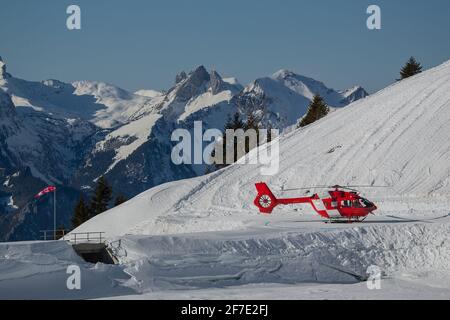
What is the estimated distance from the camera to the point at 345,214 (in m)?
43.9

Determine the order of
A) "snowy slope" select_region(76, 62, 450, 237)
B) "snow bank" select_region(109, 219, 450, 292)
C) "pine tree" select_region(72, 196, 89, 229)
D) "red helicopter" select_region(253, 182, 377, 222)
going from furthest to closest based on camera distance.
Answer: "pine tree" select_region(72, 196, 89, 229) < "snowy slope" select_region(76, 62, 450, 237) < "red helicopter" select_region(253, 182, 377, 222) < "snow bank" select_region(109, 219, 450, 292)

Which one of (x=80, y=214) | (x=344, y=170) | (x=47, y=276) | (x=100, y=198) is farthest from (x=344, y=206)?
(x=100, y=198)

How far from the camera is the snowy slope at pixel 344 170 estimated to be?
5284 cm

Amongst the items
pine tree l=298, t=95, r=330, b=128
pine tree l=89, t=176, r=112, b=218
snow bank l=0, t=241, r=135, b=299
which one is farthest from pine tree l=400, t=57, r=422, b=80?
snow bank l=0, t=241, r=135, b=299

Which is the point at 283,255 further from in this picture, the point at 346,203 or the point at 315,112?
the point at 315,112

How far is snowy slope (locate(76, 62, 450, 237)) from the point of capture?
52844 millimetres

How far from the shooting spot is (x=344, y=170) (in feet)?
192

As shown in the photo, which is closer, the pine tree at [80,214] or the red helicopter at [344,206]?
the red helicopter at [344,206]

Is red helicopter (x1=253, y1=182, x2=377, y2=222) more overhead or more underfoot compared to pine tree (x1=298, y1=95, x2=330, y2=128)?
more underfoot

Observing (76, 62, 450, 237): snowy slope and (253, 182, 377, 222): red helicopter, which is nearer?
(253, 182, 377, 222): red helicopter

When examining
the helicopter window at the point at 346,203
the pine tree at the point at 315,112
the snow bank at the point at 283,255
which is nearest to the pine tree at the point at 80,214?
the pine tree at the point at 315,112

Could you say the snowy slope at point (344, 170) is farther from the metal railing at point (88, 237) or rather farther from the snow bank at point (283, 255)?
the snow bank at point (283, 255)

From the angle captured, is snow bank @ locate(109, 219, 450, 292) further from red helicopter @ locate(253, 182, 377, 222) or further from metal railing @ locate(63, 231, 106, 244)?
metal railing @ locate(63, 231, 106, 244)

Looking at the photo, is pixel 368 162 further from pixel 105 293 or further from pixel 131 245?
pixel 105 293
